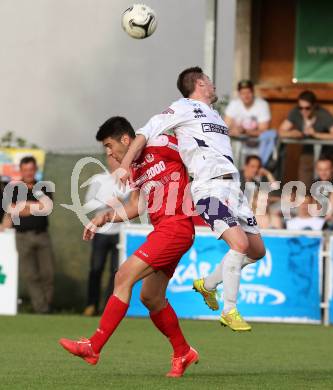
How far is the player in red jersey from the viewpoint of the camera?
393 inches

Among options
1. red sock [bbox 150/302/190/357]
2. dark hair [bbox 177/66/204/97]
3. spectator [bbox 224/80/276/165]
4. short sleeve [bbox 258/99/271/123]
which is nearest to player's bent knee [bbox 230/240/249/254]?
red sock [bbox 150/302/190/357]

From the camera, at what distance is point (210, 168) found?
1022 cm

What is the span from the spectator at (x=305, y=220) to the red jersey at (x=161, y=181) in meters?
7.62

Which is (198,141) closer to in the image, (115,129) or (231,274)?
(115,129)

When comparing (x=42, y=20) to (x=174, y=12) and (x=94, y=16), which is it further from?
(x=174, y=12)

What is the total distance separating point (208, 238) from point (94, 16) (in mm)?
5801

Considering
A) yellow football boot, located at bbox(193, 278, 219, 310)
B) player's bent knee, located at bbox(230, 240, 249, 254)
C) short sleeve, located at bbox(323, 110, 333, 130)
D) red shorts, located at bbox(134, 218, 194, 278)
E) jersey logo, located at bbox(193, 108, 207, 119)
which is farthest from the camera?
short sleeve, located at bbox(323, 110, 333, 130)

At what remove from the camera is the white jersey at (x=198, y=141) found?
10.2m

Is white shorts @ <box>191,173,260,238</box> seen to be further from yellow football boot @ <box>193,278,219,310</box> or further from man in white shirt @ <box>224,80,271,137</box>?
man in white shirt @ <box>224,80,271,137</box>

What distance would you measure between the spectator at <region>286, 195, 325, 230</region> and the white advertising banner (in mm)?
3826

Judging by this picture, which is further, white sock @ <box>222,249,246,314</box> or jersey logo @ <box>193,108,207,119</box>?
jersey logo @ <box>193,108,207,119</box>

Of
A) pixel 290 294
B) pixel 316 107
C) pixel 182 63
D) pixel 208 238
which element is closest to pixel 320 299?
pixel 290 294

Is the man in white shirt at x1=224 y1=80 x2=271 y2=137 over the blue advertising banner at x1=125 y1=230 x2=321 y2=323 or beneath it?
over

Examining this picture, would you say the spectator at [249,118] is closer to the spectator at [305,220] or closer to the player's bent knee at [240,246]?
the spectator at [305,220]
